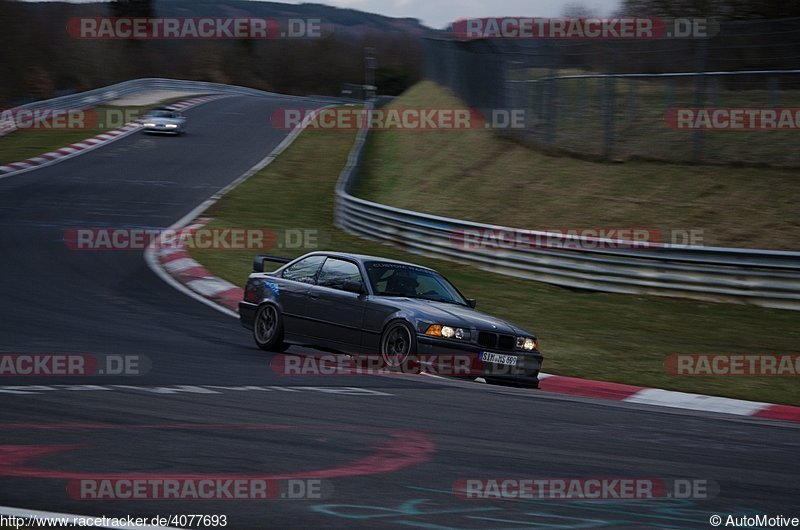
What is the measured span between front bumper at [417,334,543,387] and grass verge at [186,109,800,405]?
1067 mm

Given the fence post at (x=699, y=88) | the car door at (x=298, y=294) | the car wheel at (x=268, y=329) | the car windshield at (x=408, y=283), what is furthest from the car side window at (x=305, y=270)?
the fence post at (x=699, y=88)

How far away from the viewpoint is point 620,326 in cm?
1402

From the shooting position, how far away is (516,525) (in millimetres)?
4484

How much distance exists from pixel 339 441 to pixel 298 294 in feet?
16.6

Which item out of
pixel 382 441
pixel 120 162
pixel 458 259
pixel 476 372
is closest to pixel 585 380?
pixel 476 372

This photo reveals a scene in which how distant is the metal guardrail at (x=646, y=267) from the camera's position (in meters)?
15.1

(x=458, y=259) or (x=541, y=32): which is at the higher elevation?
(x=541, y=32)

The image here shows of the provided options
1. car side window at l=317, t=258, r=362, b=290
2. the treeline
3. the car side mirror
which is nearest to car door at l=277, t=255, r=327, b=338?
car side window at l=317, t=258, r=362, b=290

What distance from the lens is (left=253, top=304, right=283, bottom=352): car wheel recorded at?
11094 millimetres

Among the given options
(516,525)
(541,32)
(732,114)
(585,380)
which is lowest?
(585,380)

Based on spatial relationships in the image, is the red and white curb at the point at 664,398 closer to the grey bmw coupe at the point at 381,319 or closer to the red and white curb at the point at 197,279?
the grey bmw coupe at the point at 381,319

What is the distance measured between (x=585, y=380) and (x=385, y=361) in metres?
2.06

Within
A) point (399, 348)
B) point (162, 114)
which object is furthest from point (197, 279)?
point (162, 114)

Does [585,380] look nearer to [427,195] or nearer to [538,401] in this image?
[538,401]
